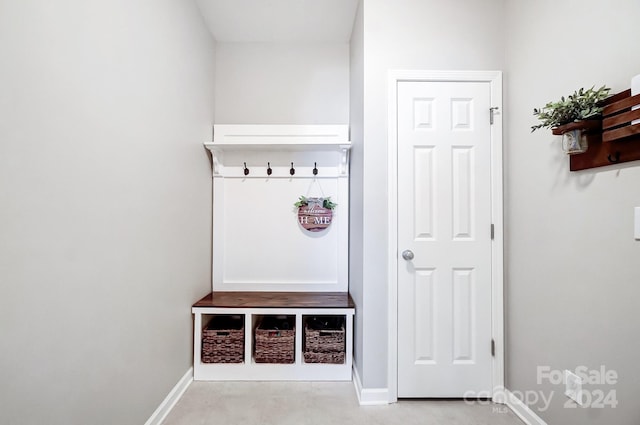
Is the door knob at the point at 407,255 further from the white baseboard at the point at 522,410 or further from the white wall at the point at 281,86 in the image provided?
the white wall at the point at 281,86

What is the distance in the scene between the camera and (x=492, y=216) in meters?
1.96

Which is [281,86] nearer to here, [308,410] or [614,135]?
[614,135]

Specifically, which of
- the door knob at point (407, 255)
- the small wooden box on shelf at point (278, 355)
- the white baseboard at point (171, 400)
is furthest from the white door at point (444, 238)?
the white baseboard at point (171, 400)

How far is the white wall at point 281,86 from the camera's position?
2.74 meters

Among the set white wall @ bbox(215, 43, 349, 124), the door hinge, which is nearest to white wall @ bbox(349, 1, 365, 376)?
white wall @ bbox(215, 43, 349, 124)

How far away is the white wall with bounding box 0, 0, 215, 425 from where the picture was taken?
93cm

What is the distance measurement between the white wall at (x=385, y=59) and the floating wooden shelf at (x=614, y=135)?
0.89m

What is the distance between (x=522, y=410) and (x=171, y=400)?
2.20m

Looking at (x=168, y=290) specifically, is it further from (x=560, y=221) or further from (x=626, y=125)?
(x=626, y=125)

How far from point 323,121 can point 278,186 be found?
0.74m

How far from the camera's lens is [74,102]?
1.13m

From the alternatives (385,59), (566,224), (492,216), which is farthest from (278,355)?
(385,59)

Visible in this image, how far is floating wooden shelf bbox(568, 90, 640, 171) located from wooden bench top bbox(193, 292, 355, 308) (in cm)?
168

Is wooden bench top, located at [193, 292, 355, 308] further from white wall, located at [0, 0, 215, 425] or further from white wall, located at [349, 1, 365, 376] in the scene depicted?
white wall, located at [0, 0, 215, 425]
